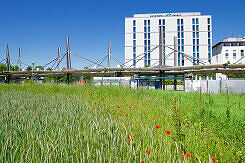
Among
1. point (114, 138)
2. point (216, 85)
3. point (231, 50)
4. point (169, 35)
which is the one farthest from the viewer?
point (231, 50)

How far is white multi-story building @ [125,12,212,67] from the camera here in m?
58.1

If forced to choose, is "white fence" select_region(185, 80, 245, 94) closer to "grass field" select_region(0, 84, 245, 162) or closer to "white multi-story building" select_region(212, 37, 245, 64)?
"grass field" select_region(0, 84, 245, 162)

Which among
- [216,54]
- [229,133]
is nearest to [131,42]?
[216,54]

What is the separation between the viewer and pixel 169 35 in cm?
5975

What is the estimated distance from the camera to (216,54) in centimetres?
7050

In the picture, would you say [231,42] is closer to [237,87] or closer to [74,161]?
[237,87]

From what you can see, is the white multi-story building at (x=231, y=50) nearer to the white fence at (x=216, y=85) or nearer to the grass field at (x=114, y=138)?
the white fence at (x=216, y=85)

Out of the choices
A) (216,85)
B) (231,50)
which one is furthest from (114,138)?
(231,50)

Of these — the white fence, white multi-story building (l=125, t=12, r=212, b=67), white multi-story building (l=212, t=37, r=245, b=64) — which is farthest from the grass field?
white multi-story building (l=212, t=37, r=245, b=64)

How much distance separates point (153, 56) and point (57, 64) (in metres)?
39.4

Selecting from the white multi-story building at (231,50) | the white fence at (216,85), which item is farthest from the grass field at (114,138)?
the white multi-story building at (231,50)

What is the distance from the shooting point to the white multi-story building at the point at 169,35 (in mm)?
58125

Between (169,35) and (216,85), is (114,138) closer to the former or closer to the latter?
(216,85)

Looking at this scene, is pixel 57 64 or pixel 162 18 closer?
pixel 57 64
